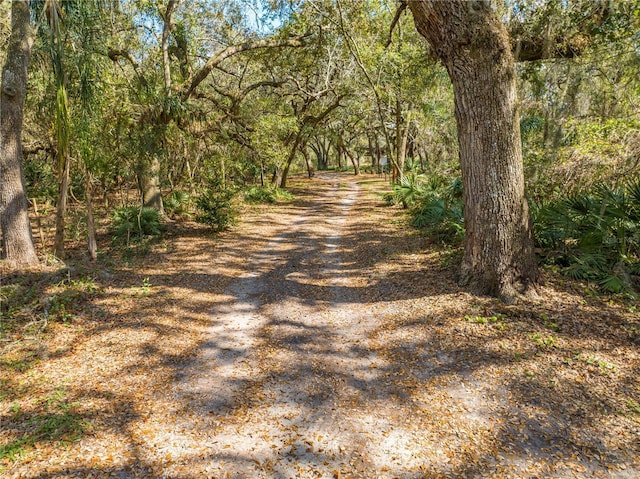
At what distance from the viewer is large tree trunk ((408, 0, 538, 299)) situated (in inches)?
202

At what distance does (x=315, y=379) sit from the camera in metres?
4.32

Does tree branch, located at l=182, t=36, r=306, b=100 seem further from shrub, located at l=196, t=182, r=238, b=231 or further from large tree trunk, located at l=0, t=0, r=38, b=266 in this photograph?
large tree trunk, located at l=0, t=0, r=38, b=266

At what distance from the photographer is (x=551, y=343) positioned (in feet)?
15.2

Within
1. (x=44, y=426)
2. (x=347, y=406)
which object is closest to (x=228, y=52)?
(x=44, y=426)

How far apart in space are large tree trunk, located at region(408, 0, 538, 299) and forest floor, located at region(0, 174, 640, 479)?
1.96ft

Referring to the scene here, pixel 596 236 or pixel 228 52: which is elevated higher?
pixel 228 52

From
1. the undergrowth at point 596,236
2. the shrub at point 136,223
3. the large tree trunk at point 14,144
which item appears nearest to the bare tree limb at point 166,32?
the shrub at point 136,223

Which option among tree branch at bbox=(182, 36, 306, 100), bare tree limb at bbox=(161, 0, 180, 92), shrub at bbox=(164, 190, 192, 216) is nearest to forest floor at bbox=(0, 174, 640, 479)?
shrub at bbox=(164, 190, 192, 216)

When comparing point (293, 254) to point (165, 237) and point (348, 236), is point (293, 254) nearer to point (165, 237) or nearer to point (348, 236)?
point (348, 236)

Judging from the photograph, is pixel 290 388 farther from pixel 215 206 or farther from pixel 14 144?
pixel 215 206

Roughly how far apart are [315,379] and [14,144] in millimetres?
7298

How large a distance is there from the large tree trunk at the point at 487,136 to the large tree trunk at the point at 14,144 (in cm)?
697

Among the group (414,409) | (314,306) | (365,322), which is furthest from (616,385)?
(314,306)

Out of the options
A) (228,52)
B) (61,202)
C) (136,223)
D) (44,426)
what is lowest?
(44,426)
